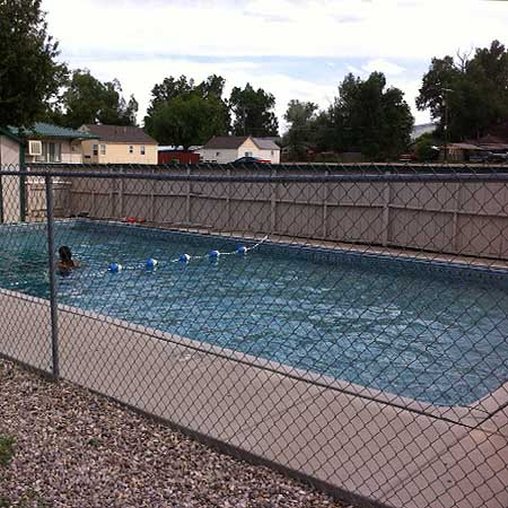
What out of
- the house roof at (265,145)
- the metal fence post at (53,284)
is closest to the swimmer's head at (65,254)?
the metal fence post at (53,284)

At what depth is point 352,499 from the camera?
9.89ft

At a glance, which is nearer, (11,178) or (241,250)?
(241,250)

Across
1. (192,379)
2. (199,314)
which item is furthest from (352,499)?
(199,314)

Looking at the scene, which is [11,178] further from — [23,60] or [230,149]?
[230,149]

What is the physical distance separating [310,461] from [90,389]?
179 cm

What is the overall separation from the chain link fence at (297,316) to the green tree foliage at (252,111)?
82.4 metres

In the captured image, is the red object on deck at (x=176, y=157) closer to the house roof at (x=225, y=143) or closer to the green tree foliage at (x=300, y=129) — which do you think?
the house roof at (x=225, y=143)

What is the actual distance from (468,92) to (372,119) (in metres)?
11.0

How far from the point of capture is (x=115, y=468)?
10.7 ft

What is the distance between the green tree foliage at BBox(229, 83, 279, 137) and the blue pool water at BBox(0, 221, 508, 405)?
286 feet

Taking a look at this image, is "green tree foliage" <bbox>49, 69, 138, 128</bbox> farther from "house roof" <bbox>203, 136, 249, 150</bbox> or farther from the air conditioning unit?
the air conditioning unit

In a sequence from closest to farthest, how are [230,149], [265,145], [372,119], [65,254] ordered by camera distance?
1. [65,254]
2. [372,119]
3. [230,149]
4. [265,145]

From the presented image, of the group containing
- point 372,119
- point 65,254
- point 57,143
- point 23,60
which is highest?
point 372,119

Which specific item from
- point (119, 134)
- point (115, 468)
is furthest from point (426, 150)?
point (115, 468)
